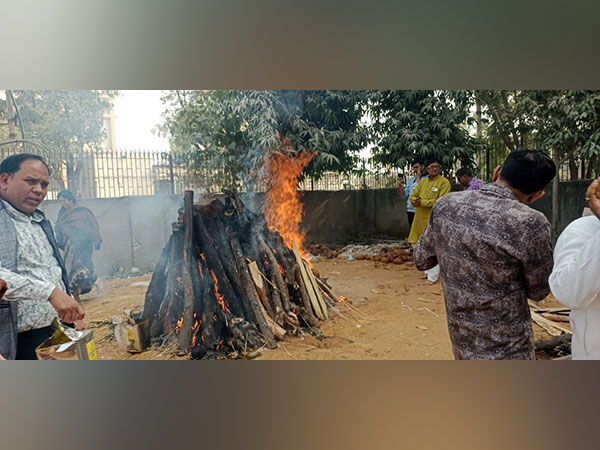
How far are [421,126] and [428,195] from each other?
0.47m

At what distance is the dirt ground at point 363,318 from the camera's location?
106 inches

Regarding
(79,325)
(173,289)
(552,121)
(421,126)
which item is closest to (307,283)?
(173,289)

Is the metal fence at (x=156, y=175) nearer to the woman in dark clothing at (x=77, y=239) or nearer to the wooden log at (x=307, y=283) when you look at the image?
the woman in dark clothing at (x=77, y=239)

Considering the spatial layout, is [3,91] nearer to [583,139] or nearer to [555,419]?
[583,139]

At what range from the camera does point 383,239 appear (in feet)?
10.4

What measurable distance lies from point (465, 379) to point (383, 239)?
1.17 meters

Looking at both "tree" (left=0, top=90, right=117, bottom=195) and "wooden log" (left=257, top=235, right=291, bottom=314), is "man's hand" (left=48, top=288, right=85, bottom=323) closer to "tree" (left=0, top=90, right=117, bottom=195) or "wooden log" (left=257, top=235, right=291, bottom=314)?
"tree" (left=0, top=90, right=117, bottom=195)

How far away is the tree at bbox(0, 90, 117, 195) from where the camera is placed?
99.3 inches

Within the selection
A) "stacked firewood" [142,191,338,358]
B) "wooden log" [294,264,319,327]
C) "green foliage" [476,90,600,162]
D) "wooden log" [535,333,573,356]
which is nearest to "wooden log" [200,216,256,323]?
"stacked firewood" [142,191,338,358]

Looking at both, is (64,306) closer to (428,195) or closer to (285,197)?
(285,197)

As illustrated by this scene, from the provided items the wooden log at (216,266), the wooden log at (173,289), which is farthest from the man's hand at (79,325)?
the wooden log at (216,266)

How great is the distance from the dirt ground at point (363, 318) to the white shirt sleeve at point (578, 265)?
0.91m

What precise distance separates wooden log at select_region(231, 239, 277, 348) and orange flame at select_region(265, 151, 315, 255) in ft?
1.16

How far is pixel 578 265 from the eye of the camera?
65.3 inches
